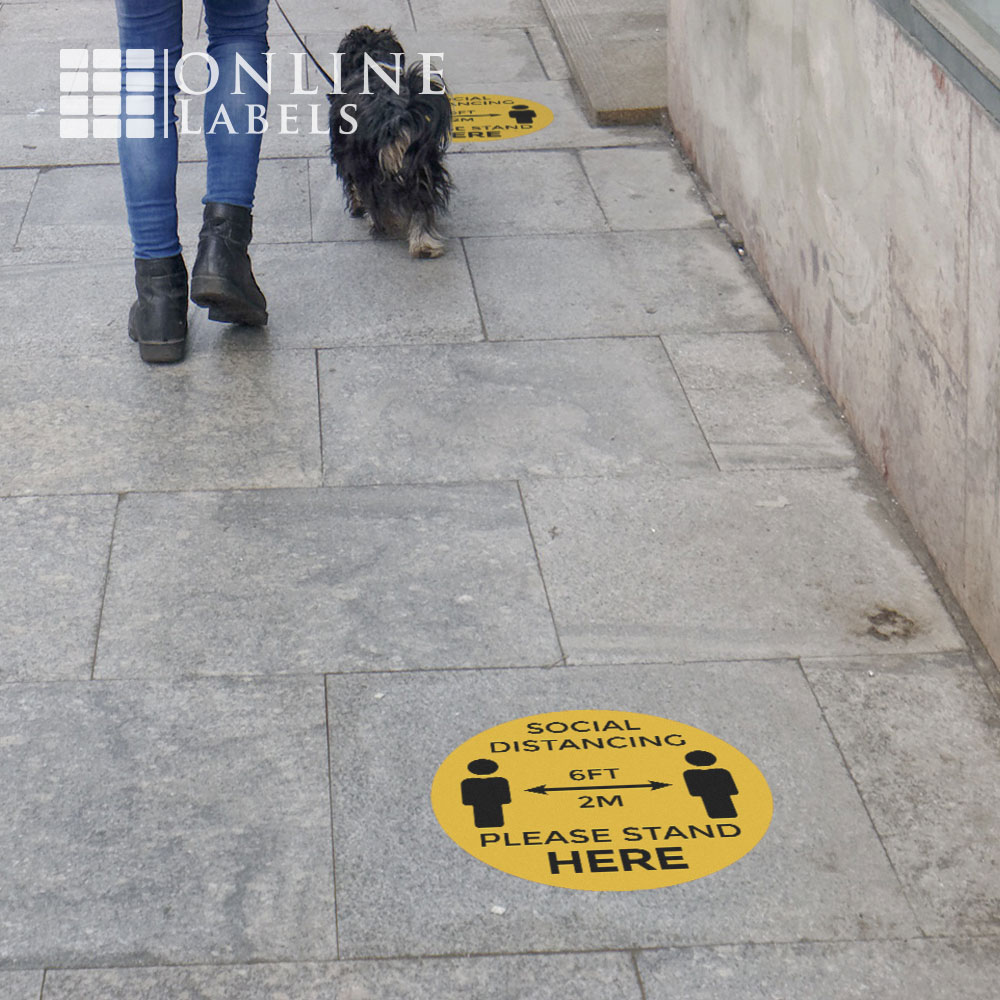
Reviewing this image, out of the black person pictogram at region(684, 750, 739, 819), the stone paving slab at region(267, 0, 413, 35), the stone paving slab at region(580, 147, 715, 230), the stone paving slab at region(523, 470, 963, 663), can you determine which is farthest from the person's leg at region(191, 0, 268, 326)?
the stone paving slab at region(267, 0, 413, 35)

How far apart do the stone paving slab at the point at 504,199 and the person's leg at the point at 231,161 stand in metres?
0.88

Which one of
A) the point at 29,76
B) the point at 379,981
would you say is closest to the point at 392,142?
the point at 29,76

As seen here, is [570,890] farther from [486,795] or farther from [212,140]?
[212,140]

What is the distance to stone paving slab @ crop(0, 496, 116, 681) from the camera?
317 cm

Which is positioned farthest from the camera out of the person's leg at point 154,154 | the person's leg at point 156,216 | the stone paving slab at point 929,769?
the person's leg at point 156,216

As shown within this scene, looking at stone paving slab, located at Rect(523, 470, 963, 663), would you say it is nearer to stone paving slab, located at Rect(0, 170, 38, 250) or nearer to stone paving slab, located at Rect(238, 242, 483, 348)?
stone paving slab, located at Rect(238, 242, 483, 348)

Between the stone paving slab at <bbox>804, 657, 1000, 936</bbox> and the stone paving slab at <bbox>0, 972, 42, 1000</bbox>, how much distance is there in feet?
4.98

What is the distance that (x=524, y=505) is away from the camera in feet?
12.3

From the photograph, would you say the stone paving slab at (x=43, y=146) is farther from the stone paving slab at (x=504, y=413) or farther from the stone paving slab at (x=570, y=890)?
the stone paving slab at (x=570, y=890)

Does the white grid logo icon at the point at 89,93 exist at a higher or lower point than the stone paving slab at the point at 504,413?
higher

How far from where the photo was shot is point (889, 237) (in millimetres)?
3748

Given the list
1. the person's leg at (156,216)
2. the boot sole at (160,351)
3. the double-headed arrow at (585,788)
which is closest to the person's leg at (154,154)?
the person's leg at (156,216)

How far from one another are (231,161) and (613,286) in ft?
4.52

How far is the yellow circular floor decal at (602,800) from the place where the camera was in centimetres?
264
